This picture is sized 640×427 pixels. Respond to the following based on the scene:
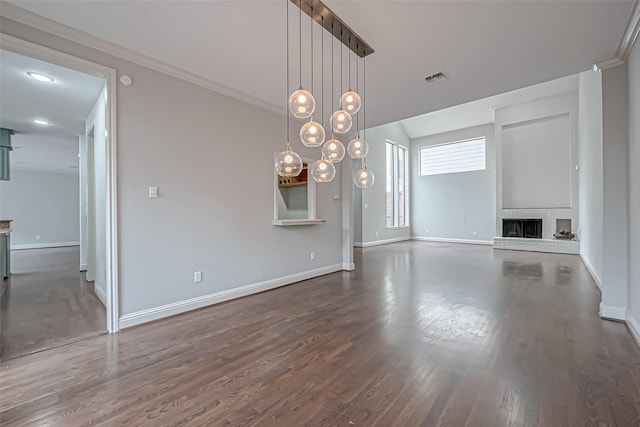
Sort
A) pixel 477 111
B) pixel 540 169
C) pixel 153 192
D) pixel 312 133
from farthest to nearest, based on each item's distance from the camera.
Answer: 1. pixel 477 111
2. pixel 540 169
3. pixel 153 192
4. pixel 312 133

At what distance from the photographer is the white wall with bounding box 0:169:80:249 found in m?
8.87

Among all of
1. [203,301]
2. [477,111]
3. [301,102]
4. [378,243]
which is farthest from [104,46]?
[477,111]

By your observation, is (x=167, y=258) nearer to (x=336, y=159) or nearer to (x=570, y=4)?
(x=336, y=159)

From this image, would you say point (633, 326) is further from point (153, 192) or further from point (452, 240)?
point (452, 240)

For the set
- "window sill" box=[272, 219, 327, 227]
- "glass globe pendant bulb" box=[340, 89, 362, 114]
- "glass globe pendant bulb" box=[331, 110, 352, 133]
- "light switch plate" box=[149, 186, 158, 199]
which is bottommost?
"window sill" box=[272, 219, 327, 227]

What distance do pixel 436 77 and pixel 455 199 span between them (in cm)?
743

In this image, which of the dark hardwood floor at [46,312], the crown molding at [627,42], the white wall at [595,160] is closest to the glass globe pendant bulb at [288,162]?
the dark hardwood floor at [46,312]

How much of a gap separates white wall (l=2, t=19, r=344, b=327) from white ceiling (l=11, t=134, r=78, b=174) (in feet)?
13.5

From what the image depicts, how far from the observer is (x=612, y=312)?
9.42 ft

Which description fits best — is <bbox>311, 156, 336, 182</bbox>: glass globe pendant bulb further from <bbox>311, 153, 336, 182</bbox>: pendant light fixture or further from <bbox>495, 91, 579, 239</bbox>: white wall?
<bbox>495, 91, 579, 239</bbox>: white wall

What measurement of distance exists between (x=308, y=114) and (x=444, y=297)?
2.92 metres

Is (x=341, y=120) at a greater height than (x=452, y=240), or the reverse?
(x=341, y=120)

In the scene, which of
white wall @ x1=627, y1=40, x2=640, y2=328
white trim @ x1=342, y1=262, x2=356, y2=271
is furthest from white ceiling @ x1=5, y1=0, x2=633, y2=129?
white trim @ x1=342, y1=262, x2=356, y2=271

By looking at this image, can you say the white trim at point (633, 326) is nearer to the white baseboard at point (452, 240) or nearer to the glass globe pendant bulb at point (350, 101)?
the glass globe pendant bulb at point (350, 101)
